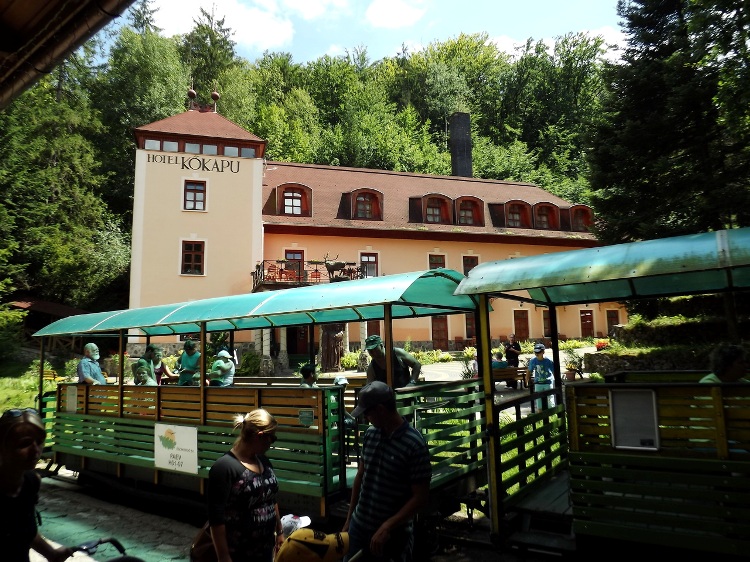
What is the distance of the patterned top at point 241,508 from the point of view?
3191 mm

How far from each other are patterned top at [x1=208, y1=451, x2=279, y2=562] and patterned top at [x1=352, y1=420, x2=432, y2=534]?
0.64 metres

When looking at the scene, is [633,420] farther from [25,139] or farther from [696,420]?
[25,139]

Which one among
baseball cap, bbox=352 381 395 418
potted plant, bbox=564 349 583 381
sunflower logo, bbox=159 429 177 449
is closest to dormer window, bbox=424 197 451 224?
potted plant, bbox=564 349 583 381

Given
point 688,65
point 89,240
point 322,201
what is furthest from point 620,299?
point 89,240

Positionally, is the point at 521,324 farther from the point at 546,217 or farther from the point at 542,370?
the point at 542,370

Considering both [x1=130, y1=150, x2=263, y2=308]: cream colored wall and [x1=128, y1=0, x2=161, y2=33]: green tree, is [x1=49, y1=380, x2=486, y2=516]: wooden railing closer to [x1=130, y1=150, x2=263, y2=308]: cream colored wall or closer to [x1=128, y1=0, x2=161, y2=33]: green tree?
[x1=130, y1=150, x2=263, y2=308]: cream colored wall

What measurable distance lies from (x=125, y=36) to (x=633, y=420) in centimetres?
4732

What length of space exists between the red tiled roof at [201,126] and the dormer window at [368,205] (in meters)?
6.82

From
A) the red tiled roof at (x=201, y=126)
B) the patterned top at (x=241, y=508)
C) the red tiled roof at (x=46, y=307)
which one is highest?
the red tiled roof at (x=201, y=126)

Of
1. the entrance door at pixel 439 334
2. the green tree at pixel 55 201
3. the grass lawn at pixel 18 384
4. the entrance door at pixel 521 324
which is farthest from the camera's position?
the entrance door at pixel 521 324

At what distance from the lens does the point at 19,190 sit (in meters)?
28.8

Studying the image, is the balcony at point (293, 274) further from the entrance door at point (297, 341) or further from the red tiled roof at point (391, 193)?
the entrance door at point (297, 341)

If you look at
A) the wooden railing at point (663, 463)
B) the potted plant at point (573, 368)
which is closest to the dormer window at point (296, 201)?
the potted plant at point (573, 368)

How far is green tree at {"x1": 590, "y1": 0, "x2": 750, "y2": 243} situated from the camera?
16484 mm
